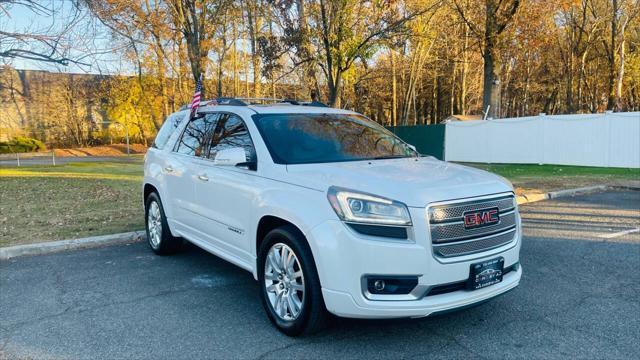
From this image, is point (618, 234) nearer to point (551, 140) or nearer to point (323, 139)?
point (323, 139)

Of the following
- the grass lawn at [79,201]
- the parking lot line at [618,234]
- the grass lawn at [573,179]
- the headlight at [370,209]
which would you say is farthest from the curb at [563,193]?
the headlight at [370,209]

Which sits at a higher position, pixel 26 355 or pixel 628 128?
pixel 628 128

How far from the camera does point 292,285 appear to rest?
374 centimetres

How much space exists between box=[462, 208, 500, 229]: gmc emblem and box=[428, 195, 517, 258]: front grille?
23 mm

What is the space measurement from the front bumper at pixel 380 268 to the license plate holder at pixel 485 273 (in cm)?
12

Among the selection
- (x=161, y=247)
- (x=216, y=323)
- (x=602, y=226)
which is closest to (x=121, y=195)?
(x=161, y=247)

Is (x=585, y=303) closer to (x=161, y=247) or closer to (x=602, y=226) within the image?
(x=602, y=226)

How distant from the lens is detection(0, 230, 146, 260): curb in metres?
6.29

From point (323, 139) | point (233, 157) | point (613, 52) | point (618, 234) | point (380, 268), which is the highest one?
point (613, 52)

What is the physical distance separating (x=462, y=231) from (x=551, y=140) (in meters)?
18.3

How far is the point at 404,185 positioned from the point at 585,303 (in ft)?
7.79

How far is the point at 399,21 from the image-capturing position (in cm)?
1297

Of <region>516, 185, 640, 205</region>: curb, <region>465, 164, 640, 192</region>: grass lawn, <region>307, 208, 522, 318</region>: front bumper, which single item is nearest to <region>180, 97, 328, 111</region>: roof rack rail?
<region>307, 208, 522, 318</region>: front bumper

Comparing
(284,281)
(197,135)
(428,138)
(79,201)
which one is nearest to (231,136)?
(197,135)
